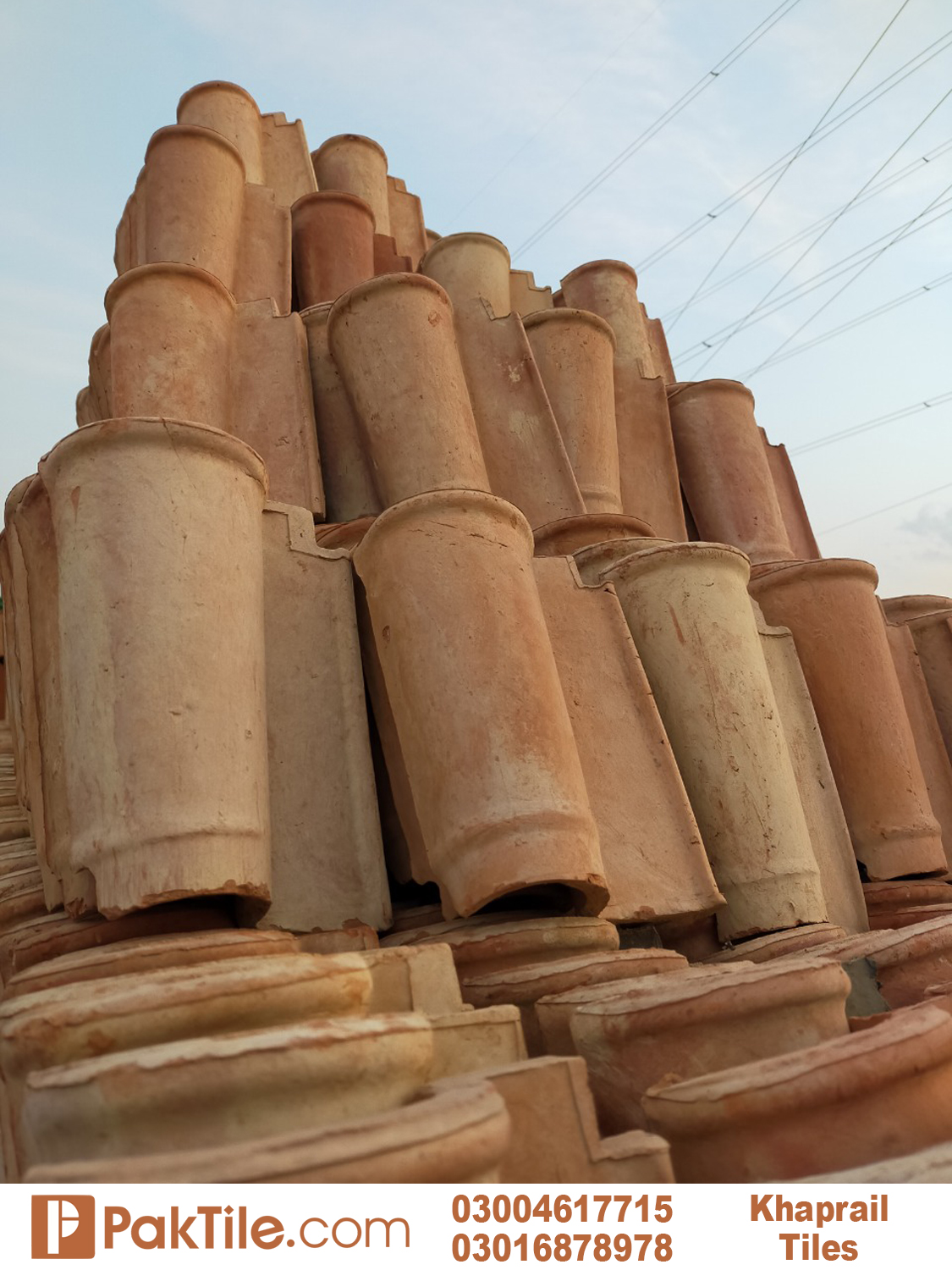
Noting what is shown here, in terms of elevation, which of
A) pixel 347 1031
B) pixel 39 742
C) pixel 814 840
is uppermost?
pixel 39 742

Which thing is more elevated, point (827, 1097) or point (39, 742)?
point (39, 742)

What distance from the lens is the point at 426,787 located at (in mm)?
2848

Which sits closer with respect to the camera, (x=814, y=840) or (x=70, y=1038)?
(x=70, y=1038)

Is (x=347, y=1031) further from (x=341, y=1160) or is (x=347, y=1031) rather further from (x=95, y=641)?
(x=95, y=641)

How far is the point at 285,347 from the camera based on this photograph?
15.7 feet

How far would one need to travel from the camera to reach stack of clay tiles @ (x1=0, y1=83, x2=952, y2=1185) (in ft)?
5.70

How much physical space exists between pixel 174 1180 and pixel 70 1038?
0.51m

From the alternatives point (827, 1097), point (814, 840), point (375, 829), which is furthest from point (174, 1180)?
point (814, 840)
